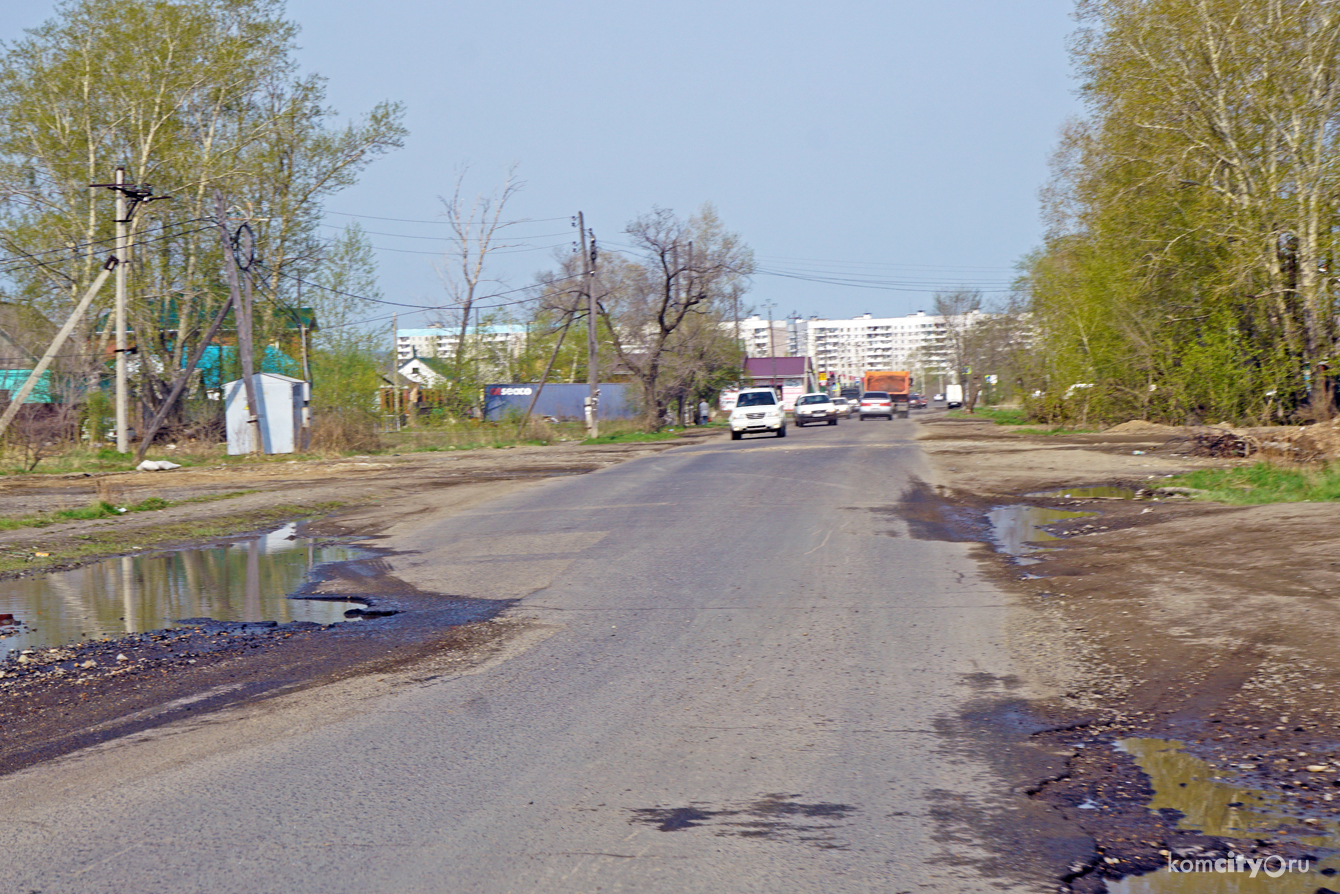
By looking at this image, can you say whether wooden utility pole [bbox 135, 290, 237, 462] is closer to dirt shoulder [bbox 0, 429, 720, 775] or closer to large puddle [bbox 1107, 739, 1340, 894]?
dirt shoulder [bbox 0, 429, 720, 775]

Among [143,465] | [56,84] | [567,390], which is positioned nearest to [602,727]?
[143,465]

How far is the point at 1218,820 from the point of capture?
4.11 meters

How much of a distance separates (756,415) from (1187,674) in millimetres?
36150

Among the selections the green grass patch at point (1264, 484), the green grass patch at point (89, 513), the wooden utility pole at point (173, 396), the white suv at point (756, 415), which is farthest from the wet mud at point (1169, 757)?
the white suv at point (756, 415)

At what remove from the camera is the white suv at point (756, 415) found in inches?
1660

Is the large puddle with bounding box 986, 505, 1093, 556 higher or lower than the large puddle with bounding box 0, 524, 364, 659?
lower

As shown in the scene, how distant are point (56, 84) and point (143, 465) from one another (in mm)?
18228

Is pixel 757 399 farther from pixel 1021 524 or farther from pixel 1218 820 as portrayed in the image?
pixel 1218 820

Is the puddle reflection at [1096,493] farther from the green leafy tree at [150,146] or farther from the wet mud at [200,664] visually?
the green leafy tree at [150,146]

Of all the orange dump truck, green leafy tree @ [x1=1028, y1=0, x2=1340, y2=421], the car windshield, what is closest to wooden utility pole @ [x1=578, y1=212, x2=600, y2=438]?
the car windshield

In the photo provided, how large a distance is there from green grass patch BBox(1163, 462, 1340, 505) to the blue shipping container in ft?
160

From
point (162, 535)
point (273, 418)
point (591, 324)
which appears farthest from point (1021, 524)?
point (591, 324)

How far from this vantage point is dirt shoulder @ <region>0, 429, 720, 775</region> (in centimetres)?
612

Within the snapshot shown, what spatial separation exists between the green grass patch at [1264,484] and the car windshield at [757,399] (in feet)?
85.6
